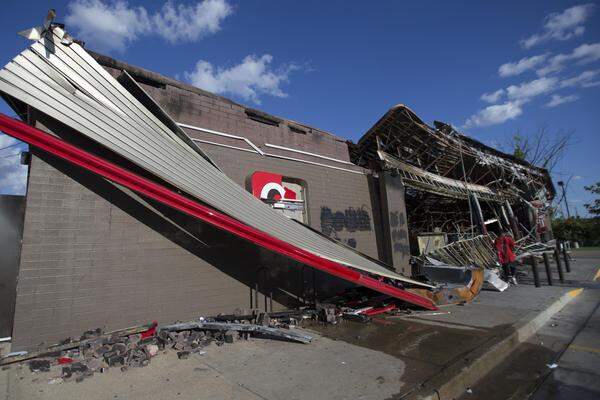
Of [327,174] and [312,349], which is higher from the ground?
[327,174]

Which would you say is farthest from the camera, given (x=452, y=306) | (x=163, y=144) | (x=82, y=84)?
(x=452, y=306)

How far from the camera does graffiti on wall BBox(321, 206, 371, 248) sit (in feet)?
29.0

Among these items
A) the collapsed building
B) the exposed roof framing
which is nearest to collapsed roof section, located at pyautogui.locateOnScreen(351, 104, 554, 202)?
the exposed roof framing

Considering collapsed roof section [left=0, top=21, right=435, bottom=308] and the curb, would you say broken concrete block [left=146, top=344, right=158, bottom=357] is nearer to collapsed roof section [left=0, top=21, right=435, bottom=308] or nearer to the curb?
collapsed roof section [left=0, top=21, right=435, bottom=308]

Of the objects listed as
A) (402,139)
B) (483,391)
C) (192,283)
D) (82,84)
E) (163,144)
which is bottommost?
(483,391)

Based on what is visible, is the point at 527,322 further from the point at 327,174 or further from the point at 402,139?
the point at 402,139

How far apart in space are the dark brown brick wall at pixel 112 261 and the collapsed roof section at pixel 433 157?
19.2ft

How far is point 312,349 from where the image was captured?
471cm

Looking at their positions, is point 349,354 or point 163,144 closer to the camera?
point 349,354

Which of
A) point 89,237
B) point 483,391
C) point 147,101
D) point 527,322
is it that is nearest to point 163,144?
point 147,101

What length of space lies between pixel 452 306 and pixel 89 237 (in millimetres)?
7457

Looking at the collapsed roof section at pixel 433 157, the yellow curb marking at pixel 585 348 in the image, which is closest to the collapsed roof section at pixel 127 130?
the yellow curb marking at pixel 585 348

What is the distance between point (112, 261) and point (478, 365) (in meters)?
5.52

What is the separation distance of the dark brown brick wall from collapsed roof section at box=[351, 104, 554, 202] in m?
5.86
